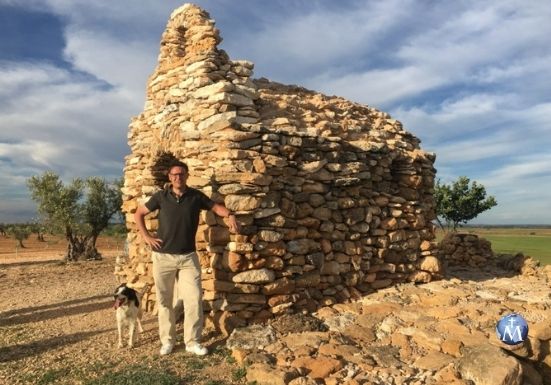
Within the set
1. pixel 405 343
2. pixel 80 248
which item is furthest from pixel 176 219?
pixel 80 248

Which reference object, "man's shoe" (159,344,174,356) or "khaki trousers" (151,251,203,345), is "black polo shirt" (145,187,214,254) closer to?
"khaki trousers" (151,251,203,345)

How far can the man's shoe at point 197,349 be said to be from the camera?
5.22 m

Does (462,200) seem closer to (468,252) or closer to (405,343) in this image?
(468,252)

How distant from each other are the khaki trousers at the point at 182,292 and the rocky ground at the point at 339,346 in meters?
0.26

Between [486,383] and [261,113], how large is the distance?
5.01 m

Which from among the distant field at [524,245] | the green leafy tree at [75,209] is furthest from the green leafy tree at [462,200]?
the green leafy tree at [75,209]

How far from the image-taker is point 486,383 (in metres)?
4.53

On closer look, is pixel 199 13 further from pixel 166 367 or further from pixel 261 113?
pixel 166 367

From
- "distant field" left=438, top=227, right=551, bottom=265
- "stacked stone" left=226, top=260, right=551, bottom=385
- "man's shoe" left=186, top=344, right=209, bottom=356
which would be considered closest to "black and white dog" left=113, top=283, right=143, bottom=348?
"man's shoe" left=186, top=344, right=209, bottom=356

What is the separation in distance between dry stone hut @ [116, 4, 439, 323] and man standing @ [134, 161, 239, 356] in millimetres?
796

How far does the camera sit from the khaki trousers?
534 centimetres

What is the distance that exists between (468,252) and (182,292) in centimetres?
979

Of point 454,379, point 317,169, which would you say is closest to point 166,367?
point 454,379

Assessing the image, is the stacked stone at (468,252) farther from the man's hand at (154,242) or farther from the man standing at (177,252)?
the man's hand at (154,242)
